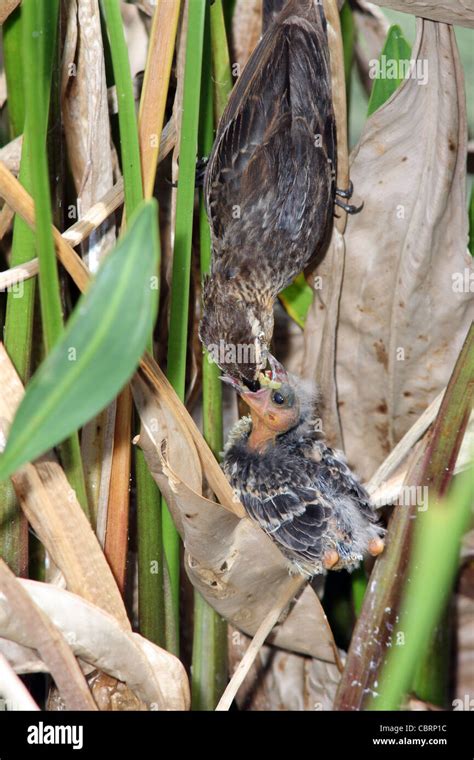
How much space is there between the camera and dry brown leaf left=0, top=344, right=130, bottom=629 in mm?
1178

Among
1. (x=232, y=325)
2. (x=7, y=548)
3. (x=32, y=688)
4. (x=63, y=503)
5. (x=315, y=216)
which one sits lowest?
(x=32, y=688)

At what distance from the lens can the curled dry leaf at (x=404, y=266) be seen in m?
1.47

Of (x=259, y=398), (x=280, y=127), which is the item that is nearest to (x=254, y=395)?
(x=259, y=398)

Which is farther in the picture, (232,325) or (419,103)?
(232,325)

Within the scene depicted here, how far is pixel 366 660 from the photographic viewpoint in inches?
52.2

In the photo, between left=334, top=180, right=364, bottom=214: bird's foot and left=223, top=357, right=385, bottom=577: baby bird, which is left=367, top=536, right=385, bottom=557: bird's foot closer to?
left=223, top=357, right=385, bottom=577: baby bird

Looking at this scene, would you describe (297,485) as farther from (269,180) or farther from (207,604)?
(269,180)

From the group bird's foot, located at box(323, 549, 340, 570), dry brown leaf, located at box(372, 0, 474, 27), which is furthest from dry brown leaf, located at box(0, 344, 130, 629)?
dry brown leaf, located at box(372, 0, 474, 27)

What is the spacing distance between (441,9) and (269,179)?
547 millimetres
